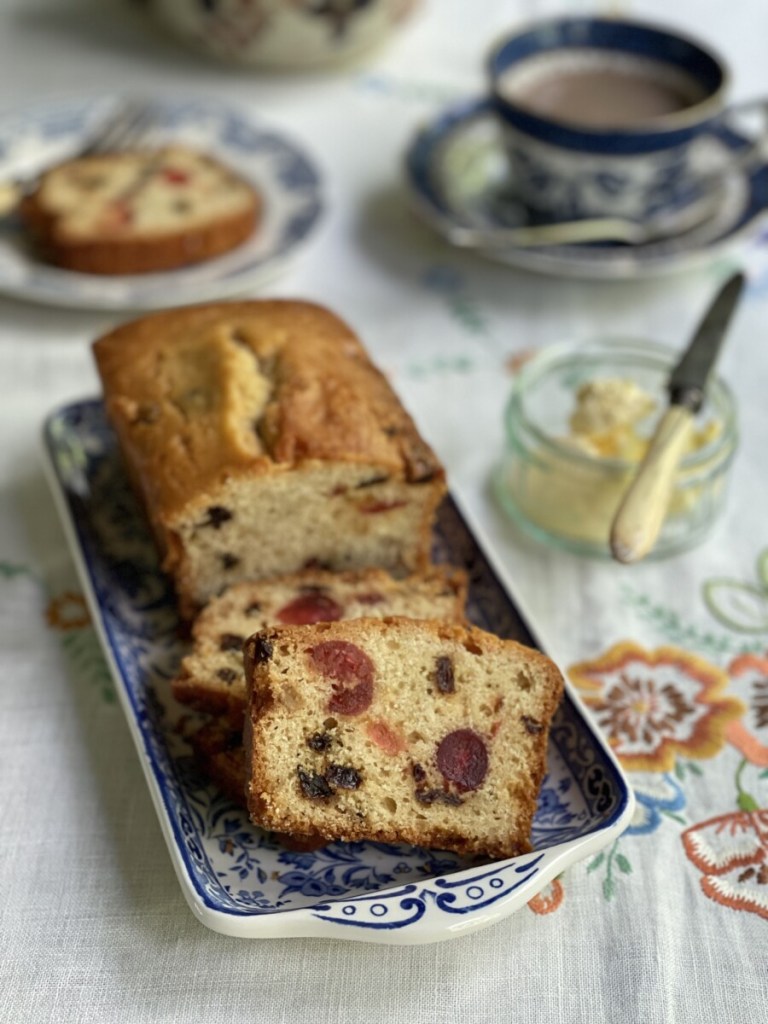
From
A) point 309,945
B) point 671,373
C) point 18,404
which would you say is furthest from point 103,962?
point 671,373

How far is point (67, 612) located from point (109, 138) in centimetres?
182

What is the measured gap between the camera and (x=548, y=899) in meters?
1.83

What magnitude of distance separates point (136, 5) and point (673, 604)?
3419 mm

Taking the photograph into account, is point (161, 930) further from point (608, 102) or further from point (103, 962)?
point (608, 102)

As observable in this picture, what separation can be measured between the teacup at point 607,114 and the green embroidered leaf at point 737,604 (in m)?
1.31

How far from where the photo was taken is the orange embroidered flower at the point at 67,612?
2.29 m

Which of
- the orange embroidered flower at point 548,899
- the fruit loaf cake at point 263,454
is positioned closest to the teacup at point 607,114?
the fruit loaf cake at point 263,454

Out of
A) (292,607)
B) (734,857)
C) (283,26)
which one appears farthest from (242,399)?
(283,26)

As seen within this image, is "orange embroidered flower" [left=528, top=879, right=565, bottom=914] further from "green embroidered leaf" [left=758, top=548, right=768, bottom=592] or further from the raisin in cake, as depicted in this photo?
the raisin in cake

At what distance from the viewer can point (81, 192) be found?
3195mm

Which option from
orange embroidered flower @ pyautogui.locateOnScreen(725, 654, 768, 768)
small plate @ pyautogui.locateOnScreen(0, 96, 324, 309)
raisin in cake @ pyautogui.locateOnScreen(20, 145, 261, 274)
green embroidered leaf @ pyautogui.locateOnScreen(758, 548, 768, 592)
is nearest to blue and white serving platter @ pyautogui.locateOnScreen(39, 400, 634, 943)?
orange embroidered flower @ pyautogui.locateOnScreen(725, 654, 768, 768)

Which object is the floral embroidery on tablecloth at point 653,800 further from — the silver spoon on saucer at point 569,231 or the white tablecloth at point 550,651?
the silver spoon on saucer at point 569,231

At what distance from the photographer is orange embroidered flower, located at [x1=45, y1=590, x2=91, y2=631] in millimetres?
2293

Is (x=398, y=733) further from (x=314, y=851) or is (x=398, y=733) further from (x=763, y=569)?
(x=763, y=569)
